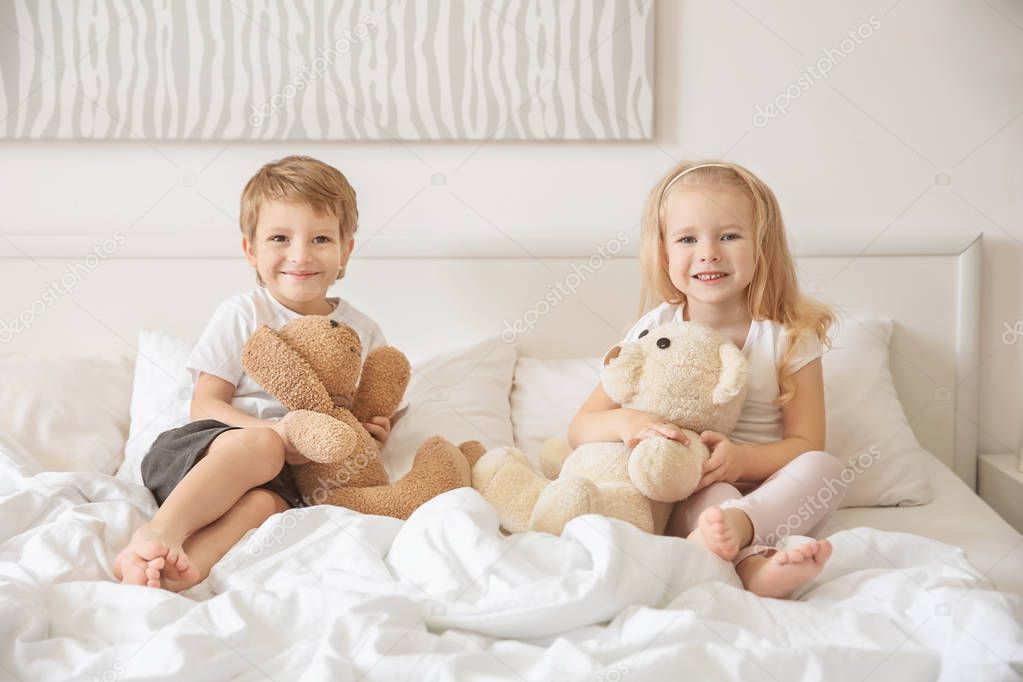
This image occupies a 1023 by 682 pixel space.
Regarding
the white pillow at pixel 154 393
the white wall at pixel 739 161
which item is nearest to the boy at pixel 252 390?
the white pillow at pixel 154 393

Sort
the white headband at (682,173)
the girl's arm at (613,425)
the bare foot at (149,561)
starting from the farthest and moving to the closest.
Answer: the white headband at (682,173) < the girl's arm at (613,425) < the bare foot at (149,561)

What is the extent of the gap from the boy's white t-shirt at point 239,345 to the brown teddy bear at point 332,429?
0.08 meters

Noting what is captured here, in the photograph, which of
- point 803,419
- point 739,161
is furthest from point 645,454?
point 739,161

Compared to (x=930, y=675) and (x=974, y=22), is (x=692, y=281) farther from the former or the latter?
(x=974, y=22)

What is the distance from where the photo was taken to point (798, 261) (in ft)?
6.53

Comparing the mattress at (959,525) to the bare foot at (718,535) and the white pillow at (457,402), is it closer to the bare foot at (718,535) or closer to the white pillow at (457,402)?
the bare foot at (718,535)

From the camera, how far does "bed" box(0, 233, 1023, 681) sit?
95 centimetres

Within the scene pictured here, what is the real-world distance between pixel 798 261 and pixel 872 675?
1.18 metres

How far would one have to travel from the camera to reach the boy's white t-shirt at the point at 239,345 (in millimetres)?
1588

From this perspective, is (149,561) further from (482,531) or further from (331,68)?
(331,68)

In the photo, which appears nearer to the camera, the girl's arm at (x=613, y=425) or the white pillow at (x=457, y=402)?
the girl's arm at (x=613, y=425)

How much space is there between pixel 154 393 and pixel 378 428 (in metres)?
A: 0.48

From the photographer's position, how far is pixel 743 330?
5.26ft

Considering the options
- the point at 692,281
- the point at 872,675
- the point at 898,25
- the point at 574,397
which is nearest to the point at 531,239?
the point at 574,397
